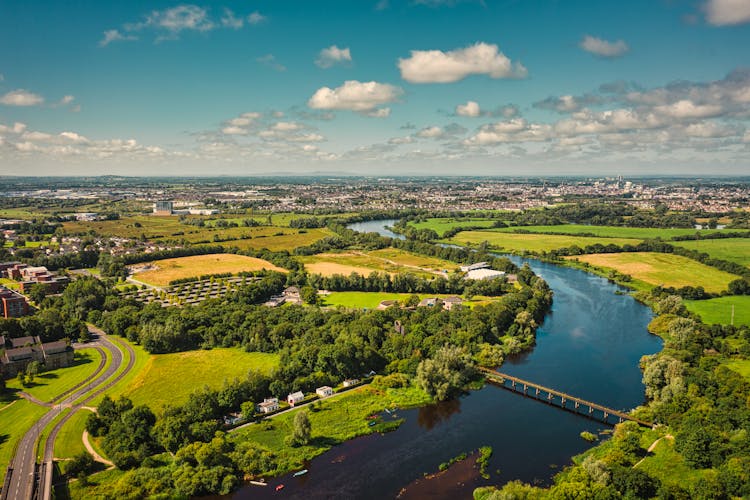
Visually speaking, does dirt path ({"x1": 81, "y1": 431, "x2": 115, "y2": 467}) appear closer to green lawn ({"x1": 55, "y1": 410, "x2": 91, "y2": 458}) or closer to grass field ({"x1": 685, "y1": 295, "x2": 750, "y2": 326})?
green lawn ({"x1": 55, "y1": 410, "x2": 91, "y2": 458})

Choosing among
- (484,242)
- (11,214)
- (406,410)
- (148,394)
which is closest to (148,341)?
(148,394)

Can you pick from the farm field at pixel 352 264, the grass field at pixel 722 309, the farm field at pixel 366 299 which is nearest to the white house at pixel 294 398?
the farm field at pixel 366 299

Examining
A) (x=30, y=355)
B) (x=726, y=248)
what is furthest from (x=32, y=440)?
(x=726, y=248)

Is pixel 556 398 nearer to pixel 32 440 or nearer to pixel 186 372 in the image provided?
pixel 186 372

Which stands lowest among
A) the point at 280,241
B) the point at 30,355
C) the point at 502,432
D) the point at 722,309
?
the point at 502,432

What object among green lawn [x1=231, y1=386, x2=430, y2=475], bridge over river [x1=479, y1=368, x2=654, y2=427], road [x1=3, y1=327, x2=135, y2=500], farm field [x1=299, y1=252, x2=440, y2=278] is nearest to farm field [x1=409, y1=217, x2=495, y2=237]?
farm field [x1=299, y1=252, x2=440, y2=278]
